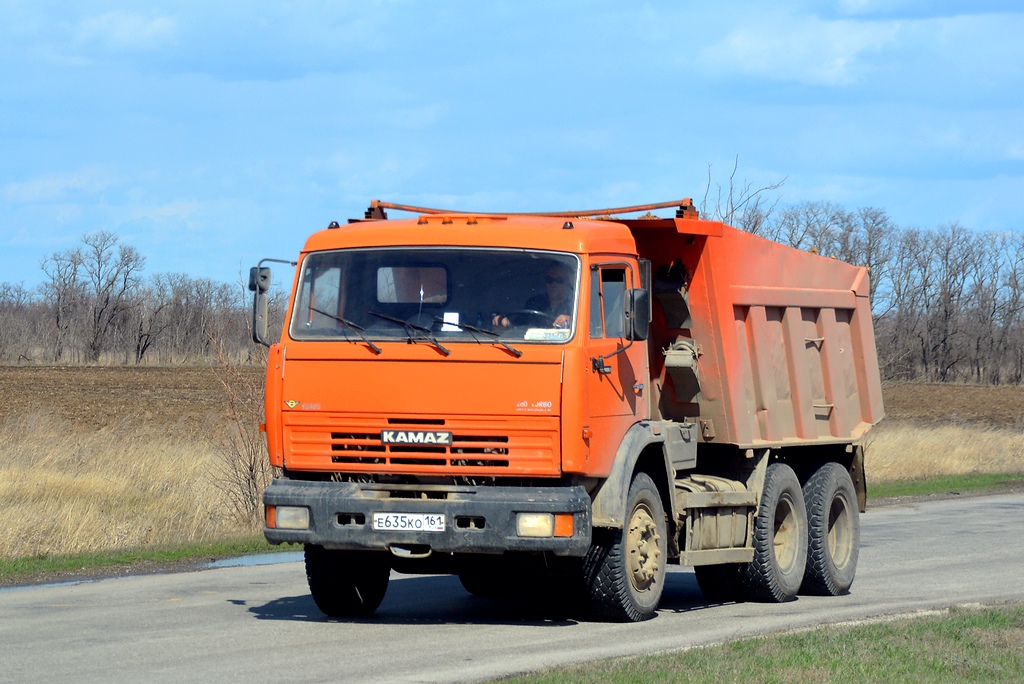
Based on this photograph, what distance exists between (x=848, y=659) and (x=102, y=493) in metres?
12.0

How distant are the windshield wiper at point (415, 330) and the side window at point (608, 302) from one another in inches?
41.1

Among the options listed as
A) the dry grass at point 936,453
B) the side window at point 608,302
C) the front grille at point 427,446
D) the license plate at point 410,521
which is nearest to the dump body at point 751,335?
the side window at point 608,302

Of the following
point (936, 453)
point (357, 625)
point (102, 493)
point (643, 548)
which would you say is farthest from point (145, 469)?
point (936, 453)

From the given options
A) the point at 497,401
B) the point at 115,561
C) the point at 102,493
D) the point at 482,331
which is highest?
the point at 482,331

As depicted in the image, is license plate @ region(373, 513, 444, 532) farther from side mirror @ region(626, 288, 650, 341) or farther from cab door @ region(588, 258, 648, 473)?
side mirror @ region(626, 288, 650, 341)

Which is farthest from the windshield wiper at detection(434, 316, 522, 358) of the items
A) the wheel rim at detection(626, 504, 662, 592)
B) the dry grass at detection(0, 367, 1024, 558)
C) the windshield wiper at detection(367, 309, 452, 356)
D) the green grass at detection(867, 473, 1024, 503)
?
the green grass at detection(867, 473, 1024, 503)

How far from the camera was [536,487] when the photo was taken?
367 inches

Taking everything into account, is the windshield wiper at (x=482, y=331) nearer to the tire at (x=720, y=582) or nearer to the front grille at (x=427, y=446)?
the front grille at (x=427, y=446)

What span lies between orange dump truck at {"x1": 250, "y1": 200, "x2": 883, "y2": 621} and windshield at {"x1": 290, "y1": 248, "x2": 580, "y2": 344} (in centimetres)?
1

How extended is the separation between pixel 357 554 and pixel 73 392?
3564cm

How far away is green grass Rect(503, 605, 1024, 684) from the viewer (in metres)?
7.55

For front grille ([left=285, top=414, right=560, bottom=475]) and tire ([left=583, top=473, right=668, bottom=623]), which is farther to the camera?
tire ([left=583, top=473, right=668, bottom=623])

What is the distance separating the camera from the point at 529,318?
9523mm

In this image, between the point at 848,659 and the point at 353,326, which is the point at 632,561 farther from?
the point at 353,326
